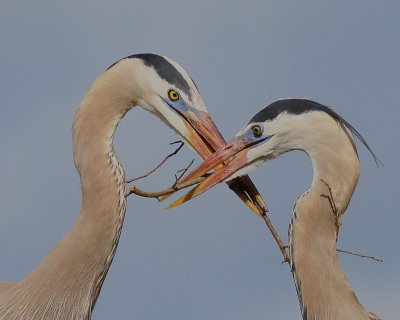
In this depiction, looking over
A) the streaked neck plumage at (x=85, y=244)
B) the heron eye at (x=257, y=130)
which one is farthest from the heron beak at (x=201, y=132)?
the streaked neck plumage at (x=85, y=244)

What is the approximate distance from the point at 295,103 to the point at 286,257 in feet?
3.17

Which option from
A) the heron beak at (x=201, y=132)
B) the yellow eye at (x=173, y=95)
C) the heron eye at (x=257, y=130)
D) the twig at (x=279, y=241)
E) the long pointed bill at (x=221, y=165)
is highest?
the yellow eye at (x=173, y=95)

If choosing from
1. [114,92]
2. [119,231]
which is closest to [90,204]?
[119,231]

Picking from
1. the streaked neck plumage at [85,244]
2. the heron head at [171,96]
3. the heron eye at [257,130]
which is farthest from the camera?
the heron eye at [257,130]

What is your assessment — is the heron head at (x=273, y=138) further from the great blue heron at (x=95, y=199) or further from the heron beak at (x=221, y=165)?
the great blue heron at (x=95, y=199)

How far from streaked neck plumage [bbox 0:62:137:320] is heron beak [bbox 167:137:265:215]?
0.59m

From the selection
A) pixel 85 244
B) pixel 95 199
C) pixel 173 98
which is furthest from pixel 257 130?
pixel 85 244

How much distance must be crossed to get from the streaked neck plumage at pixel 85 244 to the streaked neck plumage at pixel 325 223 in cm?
108

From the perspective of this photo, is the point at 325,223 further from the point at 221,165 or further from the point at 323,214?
the point at 221,165

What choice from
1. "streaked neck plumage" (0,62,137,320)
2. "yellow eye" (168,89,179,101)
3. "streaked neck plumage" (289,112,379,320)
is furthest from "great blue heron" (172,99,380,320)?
"streaked neck plumage" (0,62,137,320)

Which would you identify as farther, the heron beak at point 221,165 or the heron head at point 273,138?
the heron beak at point 221,165

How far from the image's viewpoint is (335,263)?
709 centimetres

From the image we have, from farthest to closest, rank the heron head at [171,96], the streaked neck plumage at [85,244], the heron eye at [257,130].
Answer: the heron eye at [257,130] < the heron head at [171,96] < the streaked neck plumage at [85,244]

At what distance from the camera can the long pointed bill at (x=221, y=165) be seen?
24.5ft
